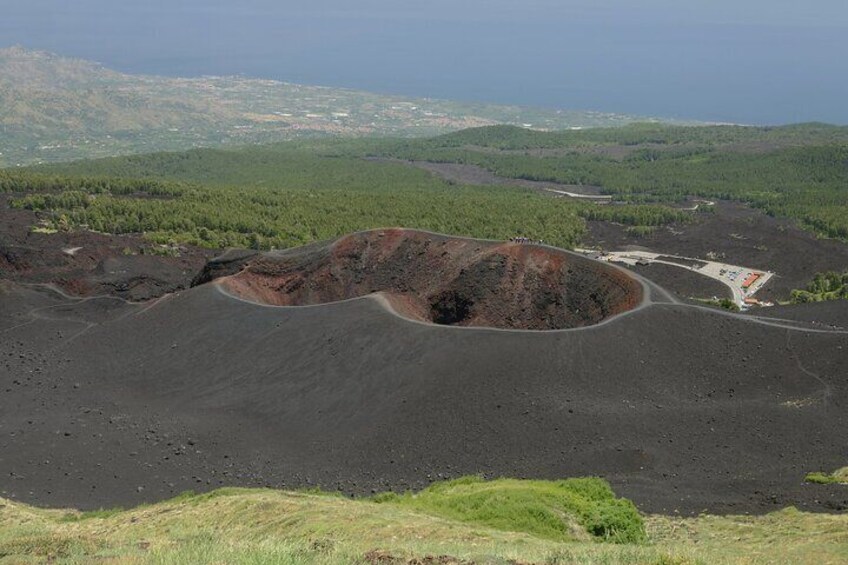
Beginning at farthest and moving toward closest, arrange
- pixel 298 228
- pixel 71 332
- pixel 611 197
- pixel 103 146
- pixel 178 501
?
pixel 103 146
pixel 611 197
pixel 298 228
pixel 71 332
pixel 178 501

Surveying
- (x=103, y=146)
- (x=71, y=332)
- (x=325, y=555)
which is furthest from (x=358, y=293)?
(x=103, y=146)

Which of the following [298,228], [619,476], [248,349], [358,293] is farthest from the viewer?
[298,228]

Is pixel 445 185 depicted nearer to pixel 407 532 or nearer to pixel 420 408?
pixel 420 408

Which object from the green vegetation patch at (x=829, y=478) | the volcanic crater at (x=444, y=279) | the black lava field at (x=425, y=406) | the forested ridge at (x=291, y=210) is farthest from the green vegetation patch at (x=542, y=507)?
the forested ridge at (x=291, y=210)

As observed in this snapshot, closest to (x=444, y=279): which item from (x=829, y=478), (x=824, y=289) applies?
(x=829, y=478)

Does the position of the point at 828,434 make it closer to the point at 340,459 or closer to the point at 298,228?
the point at 340,459

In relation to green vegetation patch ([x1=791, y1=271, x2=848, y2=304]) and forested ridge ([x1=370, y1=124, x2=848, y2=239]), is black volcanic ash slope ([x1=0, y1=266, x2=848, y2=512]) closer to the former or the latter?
green vegetation patch ([x1=791, y1=271, x2=848, y2=304])
